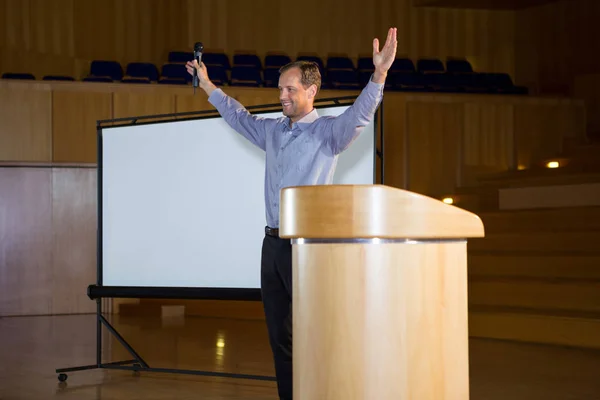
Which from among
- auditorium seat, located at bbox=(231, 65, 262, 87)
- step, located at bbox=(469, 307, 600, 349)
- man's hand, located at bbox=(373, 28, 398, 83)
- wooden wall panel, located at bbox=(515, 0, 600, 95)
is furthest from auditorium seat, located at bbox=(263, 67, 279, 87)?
man's hand, located at bbox=(373, 28, 398, 83)

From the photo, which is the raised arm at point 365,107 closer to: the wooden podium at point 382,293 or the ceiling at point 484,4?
the wooden podium at point 382,293

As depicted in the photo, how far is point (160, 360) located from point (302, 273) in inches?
117

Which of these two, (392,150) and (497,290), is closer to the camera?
(497,290)

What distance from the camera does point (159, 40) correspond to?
9.84 metres

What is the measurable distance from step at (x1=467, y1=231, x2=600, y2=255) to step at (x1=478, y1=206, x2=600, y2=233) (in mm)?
160

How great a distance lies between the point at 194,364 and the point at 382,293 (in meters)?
2.88

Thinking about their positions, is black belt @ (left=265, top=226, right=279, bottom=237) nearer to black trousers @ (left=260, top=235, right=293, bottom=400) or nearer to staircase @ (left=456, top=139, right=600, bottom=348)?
black trousers @ (left=260, top=235, right=293, bottom=400)

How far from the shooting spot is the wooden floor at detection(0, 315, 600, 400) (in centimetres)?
354

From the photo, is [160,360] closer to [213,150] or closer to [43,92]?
[213,150]

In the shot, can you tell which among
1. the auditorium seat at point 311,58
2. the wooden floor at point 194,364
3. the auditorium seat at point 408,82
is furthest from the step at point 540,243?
the auditorium seat at point 311,58

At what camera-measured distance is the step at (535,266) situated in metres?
5.33

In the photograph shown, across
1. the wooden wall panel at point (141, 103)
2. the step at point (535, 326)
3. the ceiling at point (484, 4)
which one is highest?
the ceiling at point (484, 4)

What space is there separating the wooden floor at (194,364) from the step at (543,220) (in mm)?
1287

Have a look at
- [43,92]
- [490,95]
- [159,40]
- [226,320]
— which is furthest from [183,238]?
[159,40]
